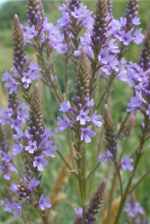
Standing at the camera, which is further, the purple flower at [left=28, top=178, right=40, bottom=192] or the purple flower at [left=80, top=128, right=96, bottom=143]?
the purple flower at [left=28, top=178, right=40, bottom=192]

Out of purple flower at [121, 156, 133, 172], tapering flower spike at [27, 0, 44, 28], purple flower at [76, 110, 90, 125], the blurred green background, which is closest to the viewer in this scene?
purple flower at [76, 110, 90, 125]

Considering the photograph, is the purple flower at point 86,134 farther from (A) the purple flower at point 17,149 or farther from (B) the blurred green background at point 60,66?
(B) the blurred green background at point 60,66

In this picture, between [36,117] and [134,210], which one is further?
[134,210]

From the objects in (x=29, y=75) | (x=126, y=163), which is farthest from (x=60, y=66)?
(x=29, y=75)

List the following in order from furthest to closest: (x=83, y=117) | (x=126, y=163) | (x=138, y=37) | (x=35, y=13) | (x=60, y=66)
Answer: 1. (x=60, y=66)
2. (x=126, y=163)
3. (x=138, y=37)
4. (x=35, y=13)
5. (x=83, y=117)

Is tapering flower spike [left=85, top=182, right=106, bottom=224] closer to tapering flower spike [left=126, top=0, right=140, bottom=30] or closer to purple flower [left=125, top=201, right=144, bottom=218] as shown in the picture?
tapering flower spike [left=126, top=0, right=140, bottom=30]

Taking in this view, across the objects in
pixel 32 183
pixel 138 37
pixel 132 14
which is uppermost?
pixel 132 14

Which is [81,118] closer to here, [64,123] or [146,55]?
[64,123]

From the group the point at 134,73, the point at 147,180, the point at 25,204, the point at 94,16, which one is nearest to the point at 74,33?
the point at 94,16

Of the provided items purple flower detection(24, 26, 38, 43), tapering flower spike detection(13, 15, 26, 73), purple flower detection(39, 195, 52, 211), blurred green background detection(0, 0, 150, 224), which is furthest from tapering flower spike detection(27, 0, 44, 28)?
purple flower detection(39, 195, 52, 211)

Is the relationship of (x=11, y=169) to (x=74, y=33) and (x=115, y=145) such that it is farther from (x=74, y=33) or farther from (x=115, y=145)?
(x=74, y=33)

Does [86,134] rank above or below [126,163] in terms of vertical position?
above
